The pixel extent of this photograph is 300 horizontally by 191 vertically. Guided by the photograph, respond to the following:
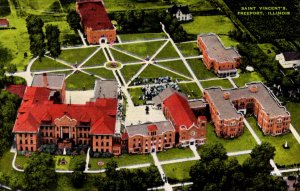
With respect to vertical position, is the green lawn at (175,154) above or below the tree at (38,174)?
below

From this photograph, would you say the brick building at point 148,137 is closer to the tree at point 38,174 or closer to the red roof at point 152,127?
the red roof at point 152,127

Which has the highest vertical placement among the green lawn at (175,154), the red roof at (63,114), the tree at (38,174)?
the red roof at (63,114)

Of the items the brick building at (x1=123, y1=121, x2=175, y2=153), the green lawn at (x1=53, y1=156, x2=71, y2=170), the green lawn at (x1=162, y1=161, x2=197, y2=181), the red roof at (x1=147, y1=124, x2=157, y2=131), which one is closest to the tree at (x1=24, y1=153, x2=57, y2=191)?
the green lawn at (x1=53, y1=156, x2=71, y2=170)

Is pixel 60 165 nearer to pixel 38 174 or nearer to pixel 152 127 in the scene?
pixel 38 174

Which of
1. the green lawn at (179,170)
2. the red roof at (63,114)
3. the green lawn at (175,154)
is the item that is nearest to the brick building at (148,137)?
the green lawn at (175,154)

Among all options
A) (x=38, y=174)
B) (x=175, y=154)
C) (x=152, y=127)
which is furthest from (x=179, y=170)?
(x=38, y=174)
